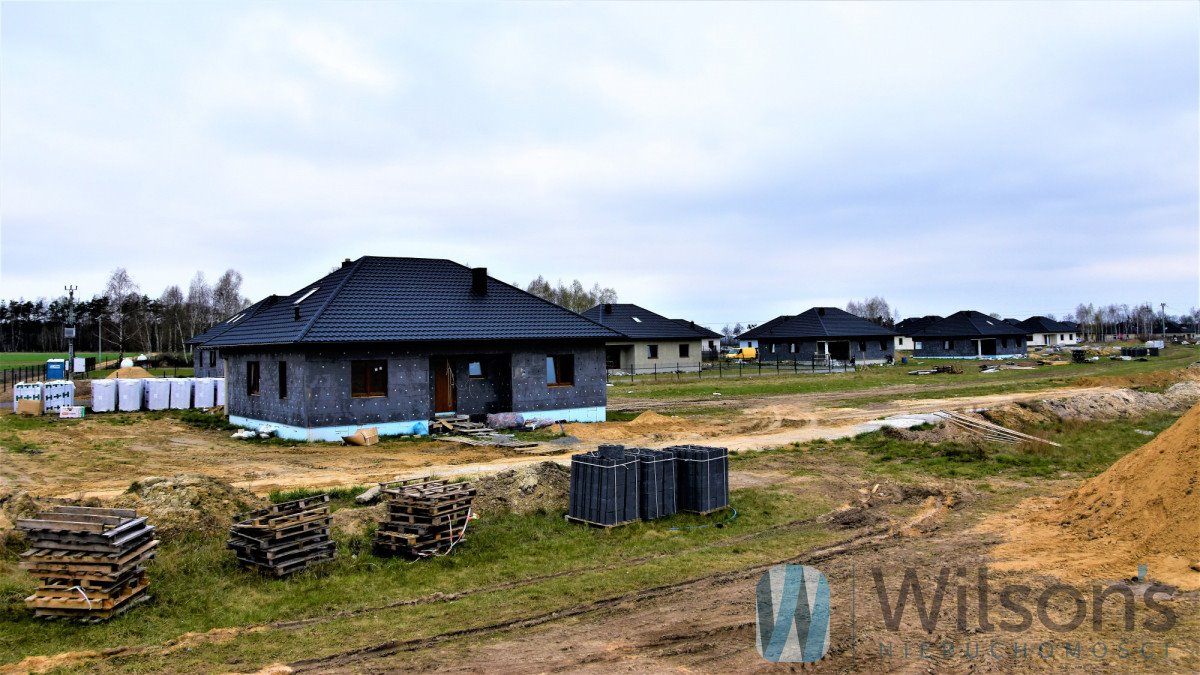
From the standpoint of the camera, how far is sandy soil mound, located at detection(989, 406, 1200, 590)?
30.3 feet

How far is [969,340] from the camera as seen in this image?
7062cm

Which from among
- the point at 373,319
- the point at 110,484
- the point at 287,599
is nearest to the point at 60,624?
the point at 287,599

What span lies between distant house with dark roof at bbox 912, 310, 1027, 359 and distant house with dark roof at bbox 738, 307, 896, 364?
1094 cm

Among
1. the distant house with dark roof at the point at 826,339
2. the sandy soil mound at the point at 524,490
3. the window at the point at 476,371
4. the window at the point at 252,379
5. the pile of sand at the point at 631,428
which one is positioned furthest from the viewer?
the distant house with dark roof at the point at 826,339

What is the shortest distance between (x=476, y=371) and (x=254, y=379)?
7901 mm

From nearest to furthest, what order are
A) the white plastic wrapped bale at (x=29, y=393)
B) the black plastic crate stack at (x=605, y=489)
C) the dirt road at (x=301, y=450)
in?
the black plastic crate stack at (x=605, y=489) → the dirt road at (x=301, y=450) → the white plastic wrapped bale at (x=29, y=393)

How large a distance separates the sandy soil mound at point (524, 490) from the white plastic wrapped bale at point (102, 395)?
2475 cm

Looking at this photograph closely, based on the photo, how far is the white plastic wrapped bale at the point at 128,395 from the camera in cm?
3084

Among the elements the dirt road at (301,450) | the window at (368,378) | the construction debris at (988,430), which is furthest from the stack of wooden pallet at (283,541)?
the construction debris at (988,430)

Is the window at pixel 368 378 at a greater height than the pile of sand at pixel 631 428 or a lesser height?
greater

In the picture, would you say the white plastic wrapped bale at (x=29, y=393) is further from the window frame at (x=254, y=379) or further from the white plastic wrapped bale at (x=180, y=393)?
the window frame at (x=254, y=379)

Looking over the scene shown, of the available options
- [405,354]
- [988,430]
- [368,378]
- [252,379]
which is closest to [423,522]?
[368,378]

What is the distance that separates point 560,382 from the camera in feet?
87.8

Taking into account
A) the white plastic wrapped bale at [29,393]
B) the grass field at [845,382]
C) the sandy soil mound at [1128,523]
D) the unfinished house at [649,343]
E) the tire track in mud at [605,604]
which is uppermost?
the unfinished house at [649,343]
